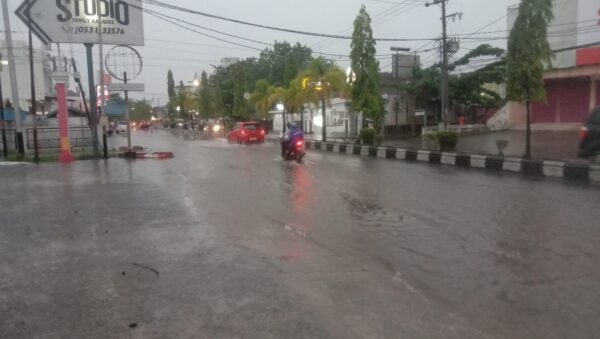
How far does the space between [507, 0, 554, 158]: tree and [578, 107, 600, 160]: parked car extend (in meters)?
2.89

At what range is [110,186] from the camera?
13000 mm

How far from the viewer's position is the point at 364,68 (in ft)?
95.1

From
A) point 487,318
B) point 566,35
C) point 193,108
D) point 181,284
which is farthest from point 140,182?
point 193,108

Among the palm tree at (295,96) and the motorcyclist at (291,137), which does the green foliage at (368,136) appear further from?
the motorcyclist at (291,137)

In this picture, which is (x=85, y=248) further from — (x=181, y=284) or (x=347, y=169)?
(x=347, y=169)

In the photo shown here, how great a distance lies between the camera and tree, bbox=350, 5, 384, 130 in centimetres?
2844

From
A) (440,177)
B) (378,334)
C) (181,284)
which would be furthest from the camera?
(440,177)

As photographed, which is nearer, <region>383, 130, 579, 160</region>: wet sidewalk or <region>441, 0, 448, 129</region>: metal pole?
<region>383, 130, 579, 160</region>: wet sidewalk

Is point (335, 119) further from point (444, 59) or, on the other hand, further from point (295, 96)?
point (444, 59)

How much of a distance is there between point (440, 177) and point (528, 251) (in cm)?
829

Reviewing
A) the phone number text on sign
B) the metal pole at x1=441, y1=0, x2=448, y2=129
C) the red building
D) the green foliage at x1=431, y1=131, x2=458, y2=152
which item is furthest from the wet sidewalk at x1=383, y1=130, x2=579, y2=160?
the phone number text on sign

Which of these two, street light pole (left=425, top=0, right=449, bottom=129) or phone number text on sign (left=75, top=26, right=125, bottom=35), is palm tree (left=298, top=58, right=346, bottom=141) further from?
phone number text on sign (left=75, top=26, right=125, bottom=35)

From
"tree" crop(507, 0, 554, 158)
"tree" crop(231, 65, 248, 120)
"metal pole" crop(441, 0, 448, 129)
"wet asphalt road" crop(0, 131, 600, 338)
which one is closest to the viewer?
"wet asphalt road" crop(0, 131, 600, 338)

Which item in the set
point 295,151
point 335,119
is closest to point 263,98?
point 335,119
